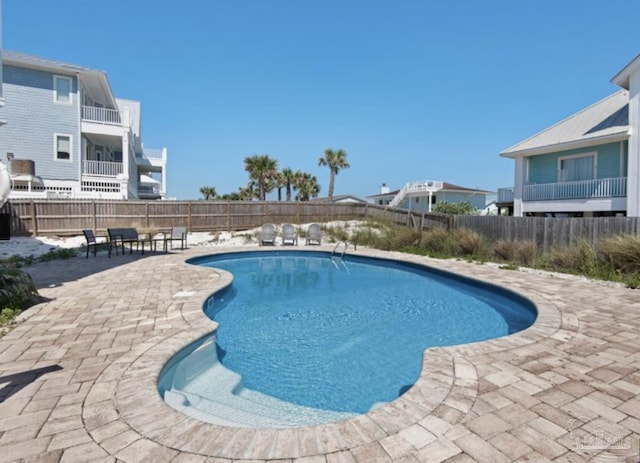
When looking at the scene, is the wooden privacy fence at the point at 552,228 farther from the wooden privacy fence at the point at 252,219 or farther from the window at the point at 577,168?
the window at the point at 577,168

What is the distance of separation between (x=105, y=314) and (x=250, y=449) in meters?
3.89

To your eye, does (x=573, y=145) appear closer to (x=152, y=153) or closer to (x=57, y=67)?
(x=57, y=67)

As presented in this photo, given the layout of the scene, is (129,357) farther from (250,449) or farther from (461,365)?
(461,365)

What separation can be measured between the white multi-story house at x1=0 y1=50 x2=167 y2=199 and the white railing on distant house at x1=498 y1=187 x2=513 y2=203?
826 inches


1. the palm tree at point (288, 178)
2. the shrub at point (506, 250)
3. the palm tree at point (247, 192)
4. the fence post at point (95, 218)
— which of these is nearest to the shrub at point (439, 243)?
the shrub at point (506, 250)

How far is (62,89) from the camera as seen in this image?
1711 centimetres

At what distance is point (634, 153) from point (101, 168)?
2406 centimetres

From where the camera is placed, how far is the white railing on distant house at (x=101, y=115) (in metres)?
17.9

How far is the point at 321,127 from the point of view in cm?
2670

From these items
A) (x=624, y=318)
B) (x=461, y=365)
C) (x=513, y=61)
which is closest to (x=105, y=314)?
(x=461, y=365)

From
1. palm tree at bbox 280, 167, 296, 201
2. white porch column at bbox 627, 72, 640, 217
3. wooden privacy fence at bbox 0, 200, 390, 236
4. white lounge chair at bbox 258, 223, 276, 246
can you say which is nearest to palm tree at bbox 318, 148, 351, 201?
palm tree at bbox 280, 167, 296, 201

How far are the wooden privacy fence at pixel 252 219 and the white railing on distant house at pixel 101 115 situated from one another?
5.65 m

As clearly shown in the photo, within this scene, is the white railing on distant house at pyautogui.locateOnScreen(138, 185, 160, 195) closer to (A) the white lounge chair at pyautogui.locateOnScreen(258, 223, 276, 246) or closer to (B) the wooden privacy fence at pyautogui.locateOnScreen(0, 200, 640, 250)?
(B) the wooden privacy fence at pyautogui.locateOnScreen(0, 200, 640, 250)

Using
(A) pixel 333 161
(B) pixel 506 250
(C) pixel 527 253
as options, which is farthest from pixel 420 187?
(C) pixel 527 253
